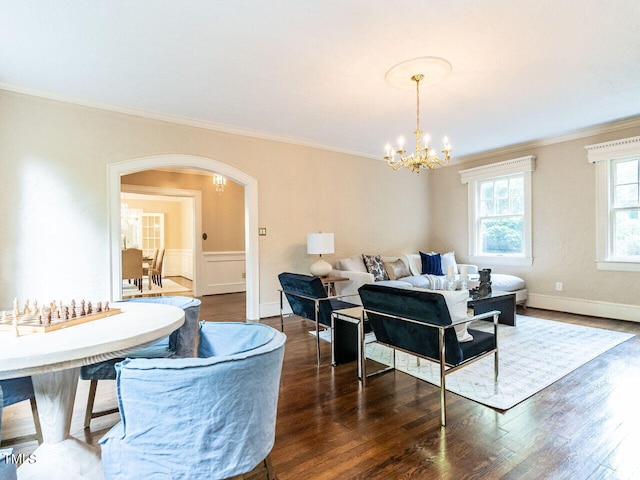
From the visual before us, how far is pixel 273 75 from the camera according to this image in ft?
10.6

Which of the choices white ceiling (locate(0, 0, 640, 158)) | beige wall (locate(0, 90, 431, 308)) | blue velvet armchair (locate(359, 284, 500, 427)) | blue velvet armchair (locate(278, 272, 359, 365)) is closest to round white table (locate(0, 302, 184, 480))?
blue velvet armchair (locate(359, 284, 500, 427))

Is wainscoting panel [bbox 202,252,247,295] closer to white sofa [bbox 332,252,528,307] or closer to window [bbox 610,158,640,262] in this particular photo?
white sofa [bbox 332,252,528,307]

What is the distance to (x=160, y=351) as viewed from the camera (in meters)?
2.08

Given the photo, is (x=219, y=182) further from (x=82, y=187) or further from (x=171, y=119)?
(x=82, y=187)

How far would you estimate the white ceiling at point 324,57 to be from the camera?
232 centimetres

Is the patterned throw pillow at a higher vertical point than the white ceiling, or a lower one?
lower

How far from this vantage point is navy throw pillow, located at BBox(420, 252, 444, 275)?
237 inches

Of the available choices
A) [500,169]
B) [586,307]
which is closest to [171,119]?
[500,169]

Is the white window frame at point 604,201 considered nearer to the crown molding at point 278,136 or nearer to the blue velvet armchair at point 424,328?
the crown molding at point 278,136

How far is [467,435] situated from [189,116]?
14.4 feet

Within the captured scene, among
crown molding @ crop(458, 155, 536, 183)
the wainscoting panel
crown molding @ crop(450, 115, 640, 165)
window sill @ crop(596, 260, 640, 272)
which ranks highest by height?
crown molding @ crop(450, 115, 640, 165)

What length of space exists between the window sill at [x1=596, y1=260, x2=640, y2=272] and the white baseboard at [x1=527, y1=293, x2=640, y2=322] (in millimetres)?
495

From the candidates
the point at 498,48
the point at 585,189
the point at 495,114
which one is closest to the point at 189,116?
the point at 498,48

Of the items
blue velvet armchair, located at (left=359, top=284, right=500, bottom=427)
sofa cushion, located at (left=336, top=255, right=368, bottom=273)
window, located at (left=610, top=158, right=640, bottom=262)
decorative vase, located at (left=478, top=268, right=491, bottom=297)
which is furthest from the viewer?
sofa cushion, located at (left=336, top=255, right=368, bottom=273)
